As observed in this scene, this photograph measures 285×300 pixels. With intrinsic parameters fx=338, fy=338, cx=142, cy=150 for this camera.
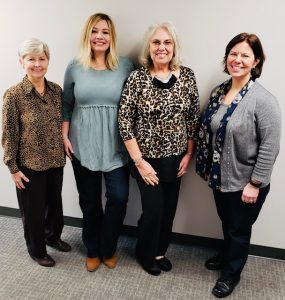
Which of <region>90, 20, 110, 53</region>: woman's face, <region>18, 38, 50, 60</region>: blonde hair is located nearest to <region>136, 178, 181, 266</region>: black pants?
<region>90, 20, 110, 53</region>: woman's face

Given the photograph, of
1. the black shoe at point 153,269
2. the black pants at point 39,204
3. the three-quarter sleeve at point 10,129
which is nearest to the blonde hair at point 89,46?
the three-quarter sleeve at point 10,129

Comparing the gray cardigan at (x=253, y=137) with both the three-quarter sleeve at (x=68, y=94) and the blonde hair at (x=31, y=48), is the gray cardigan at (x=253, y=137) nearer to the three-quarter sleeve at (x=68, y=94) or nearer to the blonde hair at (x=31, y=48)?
the three-quarter sleeve at (x=68, y=94)

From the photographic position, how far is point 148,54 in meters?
1.74

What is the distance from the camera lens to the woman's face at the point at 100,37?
5.62ft

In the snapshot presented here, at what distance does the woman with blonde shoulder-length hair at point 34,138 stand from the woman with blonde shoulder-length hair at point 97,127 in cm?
10

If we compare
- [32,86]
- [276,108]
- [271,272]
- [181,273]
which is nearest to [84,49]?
[32,86]

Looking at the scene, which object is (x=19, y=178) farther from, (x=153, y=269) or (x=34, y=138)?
(x=153, y=269)

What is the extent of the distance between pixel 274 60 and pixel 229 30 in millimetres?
286

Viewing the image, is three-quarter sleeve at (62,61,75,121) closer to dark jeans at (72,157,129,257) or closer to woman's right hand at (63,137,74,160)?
woman's right hand at (63,137,74,160)

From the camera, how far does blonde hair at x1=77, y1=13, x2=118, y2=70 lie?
171 cm

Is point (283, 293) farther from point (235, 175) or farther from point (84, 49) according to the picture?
point (84, 49)

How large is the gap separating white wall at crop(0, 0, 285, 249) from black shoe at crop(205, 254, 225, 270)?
0.19 meters

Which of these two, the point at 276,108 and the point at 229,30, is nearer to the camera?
the point at 276,108

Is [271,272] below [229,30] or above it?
below
